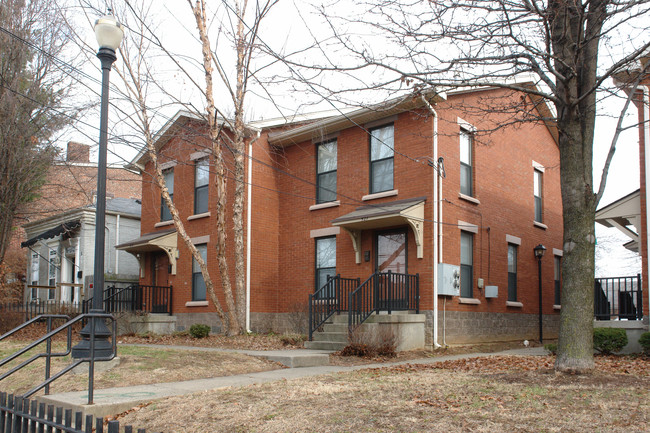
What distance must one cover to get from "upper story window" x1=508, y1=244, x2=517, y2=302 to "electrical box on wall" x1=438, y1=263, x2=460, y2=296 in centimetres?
369

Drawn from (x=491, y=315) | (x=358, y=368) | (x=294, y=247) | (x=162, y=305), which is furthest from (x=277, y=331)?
(x=358, y=368)

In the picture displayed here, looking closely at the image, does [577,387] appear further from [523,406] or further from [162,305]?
[162,305]

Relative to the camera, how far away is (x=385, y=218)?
51.0ft

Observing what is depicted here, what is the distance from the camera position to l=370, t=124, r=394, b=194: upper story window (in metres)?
17.2

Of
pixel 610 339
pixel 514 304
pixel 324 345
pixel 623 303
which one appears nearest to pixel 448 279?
pixel 324 345

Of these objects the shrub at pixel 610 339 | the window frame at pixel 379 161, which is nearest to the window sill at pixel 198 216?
the window frame at pixel 379 161

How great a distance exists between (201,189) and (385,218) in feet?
26.5

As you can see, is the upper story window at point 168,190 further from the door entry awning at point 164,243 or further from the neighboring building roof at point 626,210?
the neighboring building roof at point 626,210

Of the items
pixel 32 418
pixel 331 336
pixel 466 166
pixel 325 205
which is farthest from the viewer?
pixel 325 205

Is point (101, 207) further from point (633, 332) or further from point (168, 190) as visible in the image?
point (168, 190)

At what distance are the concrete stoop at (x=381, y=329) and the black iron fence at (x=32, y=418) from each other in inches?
362

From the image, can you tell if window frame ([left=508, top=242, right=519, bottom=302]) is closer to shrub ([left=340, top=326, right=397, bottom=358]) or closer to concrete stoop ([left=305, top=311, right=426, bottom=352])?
concrete stoop ([left=305, top=311, right=426, bottom=352])

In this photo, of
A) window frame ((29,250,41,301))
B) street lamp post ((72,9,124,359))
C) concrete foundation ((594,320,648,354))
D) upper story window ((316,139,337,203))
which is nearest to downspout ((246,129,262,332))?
upper story window ((316,139,337,203))

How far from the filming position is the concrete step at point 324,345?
14109 mm
